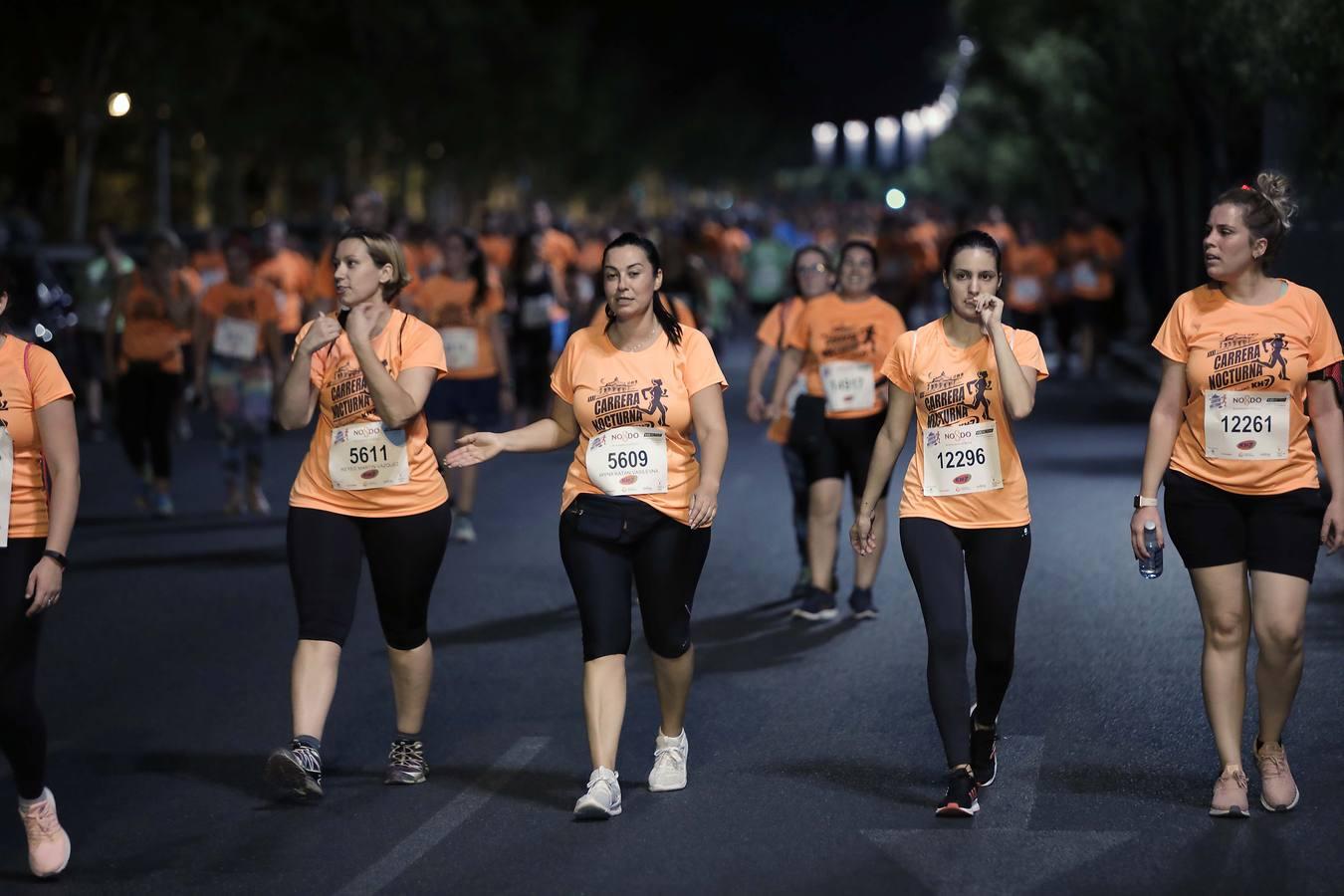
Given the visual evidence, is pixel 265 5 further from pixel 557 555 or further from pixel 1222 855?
pixel 1222 855

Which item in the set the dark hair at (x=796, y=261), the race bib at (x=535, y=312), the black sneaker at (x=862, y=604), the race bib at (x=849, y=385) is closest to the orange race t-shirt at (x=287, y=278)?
the race bib at (x=535, y=312)

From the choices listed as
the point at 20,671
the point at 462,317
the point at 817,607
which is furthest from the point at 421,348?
the point at 462,317

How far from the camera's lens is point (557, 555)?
43.1 ft

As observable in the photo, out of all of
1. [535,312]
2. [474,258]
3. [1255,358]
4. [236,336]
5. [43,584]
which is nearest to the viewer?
[43,584]

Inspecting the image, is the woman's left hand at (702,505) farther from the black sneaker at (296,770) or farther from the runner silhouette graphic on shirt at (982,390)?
the black sneaker at (296,770)

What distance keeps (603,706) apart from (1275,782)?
6.83 feet

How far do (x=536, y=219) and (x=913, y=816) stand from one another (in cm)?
1832

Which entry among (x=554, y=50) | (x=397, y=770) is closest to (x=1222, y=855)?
(x=397, y=770)

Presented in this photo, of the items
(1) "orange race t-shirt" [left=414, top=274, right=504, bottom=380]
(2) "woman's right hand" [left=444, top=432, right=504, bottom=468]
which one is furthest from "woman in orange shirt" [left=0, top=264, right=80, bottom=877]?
(1) "orange race t-shirt" [left=414, top=274, right=504, bottom=380]

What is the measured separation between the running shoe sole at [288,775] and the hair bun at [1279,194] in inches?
137

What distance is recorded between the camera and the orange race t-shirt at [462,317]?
13781 millimetres

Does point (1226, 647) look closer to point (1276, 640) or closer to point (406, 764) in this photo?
point (1276, 640)

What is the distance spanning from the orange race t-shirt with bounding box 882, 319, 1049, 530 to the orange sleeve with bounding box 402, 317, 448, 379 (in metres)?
1.55

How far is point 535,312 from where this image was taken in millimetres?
20125
